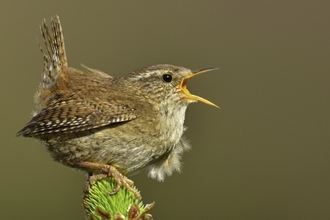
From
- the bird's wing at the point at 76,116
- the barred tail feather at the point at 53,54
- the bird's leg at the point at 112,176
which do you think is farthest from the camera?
the barred tail feather at the point at 53,54

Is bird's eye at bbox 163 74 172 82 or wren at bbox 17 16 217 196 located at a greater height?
bird's eye at bbox 163 74 172 82

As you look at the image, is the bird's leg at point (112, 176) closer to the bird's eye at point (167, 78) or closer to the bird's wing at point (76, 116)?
the bird's wing at point (76, 116)

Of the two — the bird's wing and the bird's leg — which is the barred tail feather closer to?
the bird's wing

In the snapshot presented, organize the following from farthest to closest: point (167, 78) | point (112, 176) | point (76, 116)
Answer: point (167, 78) < point (76, 116) < point (112, 176)

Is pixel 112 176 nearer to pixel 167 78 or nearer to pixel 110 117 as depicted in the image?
pixel 110 117

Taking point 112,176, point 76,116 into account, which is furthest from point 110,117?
point 112,176

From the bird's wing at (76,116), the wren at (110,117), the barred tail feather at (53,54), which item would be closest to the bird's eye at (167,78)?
the wren at (110,117)

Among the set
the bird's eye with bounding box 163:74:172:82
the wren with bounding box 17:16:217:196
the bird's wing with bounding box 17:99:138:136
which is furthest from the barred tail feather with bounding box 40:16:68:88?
the bird's eye with bounding box 163:74:172:82

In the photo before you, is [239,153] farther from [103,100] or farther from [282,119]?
[103,100]
